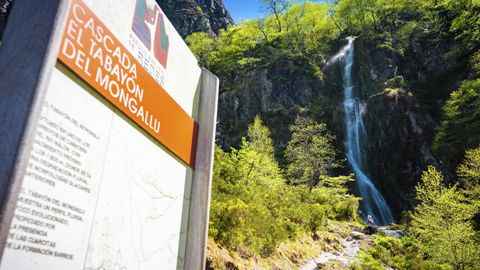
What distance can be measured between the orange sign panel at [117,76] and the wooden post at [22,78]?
0.10 metres

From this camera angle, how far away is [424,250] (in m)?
12.9

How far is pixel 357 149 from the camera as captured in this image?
1114 inches

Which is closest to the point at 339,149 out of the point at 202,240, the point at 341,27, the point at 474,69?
the point at 474,69

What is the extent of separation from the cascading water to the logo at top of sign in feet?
81.9

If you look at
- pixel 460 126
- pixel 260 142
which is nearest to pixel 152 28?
pixel 260 142

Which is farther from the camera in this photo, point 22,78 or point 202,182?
point 202,182

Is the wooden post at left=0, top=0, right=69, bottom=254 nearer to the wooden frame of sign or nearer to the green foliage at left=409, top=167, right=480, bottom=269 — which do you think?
the wooden frame of sign

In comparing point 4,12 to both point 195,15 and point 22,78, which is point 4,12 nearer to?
point 22,78

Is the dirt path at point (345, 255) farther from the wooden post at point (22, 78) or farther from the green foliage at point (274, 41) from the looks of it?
the green foliage at point (274, 41)

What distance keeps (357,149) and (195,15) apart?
41.4m

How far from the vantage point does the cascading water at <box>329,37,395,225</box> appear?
25050 millimetres

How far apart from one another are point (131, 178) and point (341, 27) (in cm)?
4649

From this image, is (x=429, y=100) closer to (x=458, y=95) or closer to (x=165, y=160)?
(x=458, y=95)

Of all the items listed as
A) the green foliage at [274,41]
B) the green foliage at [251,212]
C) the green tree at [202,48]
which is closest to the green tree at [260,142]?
the green foliage at [251,212]
